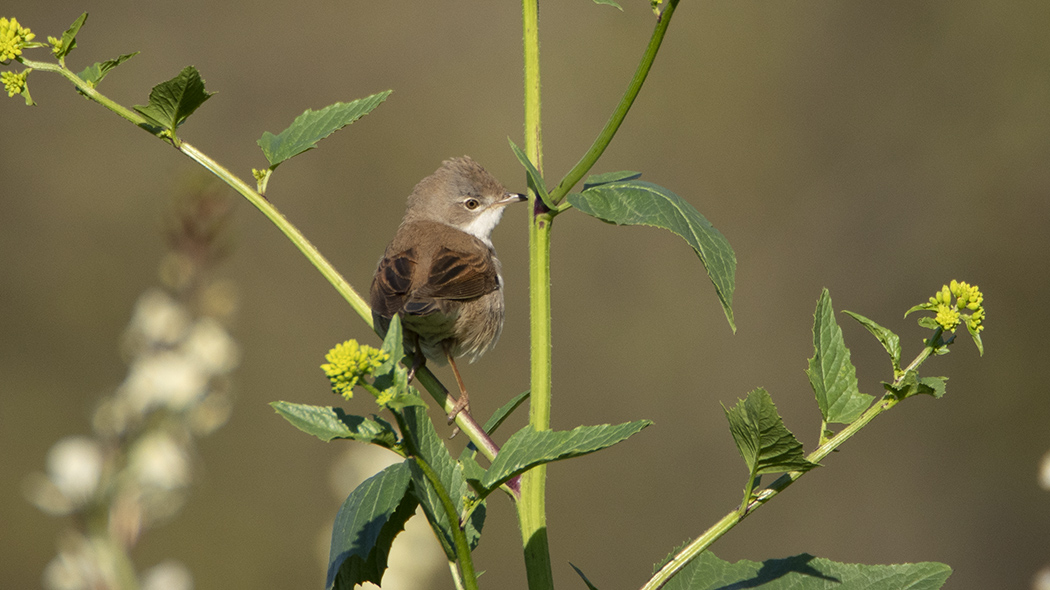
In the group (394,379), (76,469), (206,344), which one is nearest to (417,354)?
(206,344)

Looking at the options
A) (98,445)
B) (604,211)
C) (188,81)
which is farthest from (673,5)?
(98,445)

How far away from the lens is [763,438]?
1.45 metres

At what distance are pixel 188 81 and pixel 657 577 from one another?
50.3 inches

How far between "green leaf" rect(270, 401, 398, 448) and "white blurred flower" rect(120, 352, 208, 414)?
2029 millimetres

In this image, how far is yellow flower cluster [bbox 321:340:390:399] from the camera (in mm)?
1153

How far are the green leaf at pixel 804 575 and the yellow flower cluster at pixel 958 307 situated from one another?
0.46 m

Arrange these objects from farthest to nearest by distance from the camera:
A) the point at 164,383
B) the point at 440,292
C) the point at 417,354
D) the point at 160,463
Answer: the point at 440,292, the point at 417,354, the point at 164,383, the point at 160,463

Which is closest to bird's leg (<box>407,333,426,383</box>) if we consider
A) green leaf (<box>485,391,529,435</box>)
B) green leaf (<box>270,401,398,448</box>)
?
green leaf (<box>485,391,529,435</box>)

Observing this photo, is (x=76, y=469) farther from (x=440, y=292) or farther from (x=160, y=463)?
(x=440, y=292)

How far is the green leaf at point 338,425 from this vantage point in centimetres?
128

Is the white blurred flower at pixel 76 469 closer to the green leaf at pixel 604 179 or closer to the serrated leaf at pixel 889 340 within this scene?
the green leaf at pixel 604 179

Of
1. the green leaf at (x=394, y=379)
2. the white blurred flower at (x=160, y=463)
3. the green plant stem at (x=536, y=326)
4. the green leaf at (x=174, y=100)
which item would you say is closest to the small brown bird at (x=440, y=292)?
the white blurred flower at (x=160, y=463)

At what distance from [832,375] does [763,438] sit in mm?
266

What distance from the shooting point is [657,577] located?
1.52 m
